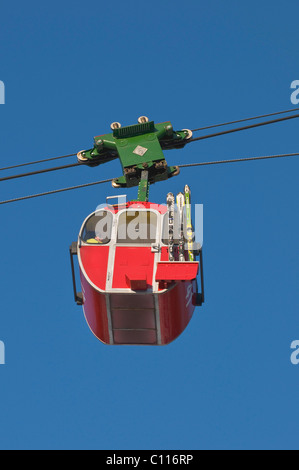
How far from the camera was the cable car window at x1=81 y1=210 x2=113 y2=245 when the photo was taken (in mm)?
28953

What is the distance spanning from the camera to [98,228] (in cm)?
2938

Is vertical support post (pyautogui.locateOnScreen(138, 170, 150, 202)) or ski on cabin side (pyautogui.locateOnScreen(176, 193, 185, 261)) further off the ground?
vertical support post (pyautogui.locateOnScreen(138, 170, 150, 202))

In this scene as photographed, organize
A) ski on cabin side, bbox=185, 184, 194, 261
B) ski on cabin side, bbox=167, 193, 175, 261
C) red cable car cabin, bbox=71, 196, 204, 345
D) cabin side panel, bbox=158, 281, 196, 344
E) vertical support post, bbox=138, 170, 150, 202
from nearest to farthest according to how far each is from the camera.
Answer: red cable car cabin, bbox=71, 196, 204, 345 < cabin side panel, bbox=158, 281, 196, 344 < ski on cabin side, bbox=167, 193, 175, 261 < ski on cabin side, bbox=185, 184, 194, 261 < vertical support post, bbox=138, 170, 150, 202

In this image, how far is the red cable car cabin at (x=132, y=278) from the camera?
88.9ft

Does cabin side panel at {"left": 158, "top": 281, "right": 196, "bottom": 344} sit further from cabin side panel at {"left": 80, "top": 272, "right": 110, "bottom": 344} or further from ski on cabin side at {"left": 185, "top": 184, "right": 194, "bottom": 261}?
cabin side panel at {"left": 80, "top": 272, "right": 110, "bottom": 344}

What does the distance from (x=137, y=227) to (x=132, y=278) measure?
235cm

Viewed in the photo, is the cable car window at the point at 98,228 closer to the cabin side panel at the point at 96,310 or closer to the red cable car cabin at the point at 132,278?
the red cable car cabin at the point at 132,278

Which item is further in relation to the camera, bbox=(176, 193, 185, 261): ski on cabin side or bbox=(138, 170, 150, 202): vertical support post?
bbox=(138, 170, 150, 202): vertical support post

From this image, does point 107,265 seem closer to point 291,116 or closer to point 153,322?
point 153,322

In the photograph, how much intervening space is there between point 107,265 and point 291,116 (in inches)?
314

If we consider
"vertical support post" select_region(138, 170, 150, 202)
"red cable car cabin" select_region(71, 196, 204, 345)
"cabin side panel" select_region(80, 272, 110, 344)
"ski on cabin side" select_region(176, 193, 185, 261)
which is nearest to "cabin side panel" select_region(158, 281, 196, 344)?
"red cable car cabin" select_region(71, 196, 204, 345)

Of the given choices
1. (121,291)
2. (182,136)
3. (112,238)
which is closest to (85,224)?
(112,238)

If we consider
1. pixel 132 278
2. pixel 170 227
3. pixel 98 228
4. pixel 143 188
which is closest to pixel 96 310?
pixel 132 278

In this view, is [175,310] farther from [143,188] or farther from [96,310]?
[143,188]
